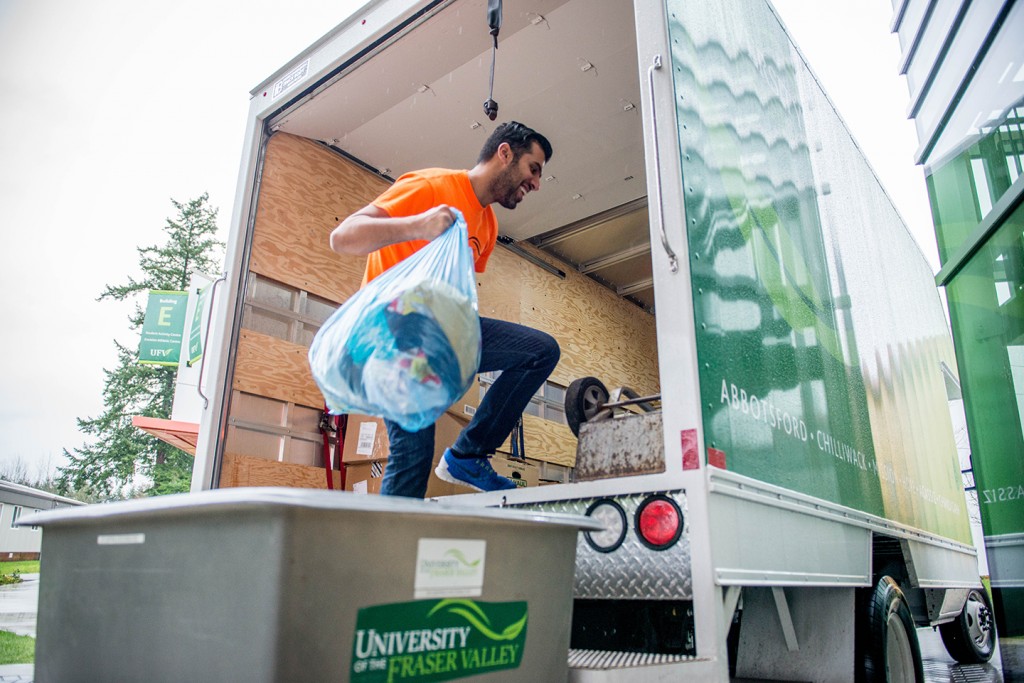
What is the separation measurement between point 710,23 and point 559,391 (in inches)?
163

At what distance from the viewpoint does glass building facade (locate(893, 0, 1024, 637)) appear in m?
4.84

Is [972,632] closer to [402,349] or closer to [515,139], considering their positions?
[515,139]

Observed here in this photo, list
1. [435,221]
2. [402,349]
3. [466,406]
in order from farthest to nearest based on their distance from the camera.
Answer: [466,406] < [435,221] < [402,349]

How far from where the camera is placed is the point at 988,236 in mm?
5152

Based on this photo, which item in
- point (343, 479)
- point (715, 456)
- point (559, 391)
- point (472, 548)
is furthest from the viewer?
point (559, 391)

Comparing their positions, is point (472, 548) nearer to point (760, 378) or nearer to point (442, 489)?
point (760, 378)

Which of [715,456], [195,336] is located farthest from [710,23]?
[195,336]

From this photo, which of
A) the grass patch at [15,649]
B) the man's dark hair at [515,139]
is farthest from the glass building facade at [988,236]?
the grass patch at [15,649]

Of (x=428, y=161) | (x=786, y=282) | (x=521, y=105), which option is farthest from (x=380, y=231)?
(x=428, y=161)

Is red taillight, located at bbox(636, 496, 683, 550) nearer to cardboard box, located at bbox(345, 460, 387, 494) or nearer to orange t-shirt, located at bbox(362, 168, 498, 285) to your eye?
orange t-shirt, located at bbox(362, 168, 498, 285)

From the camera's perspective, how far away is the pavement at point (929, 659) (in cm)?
425

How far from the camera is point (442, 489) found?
3490 mm

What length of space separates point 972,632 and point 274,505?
620 centimetres

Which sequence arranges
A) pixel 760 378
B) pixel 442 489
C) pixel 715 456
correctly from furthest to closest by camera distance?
pixel 442 489, pixel 760 378, pixel 715 456
